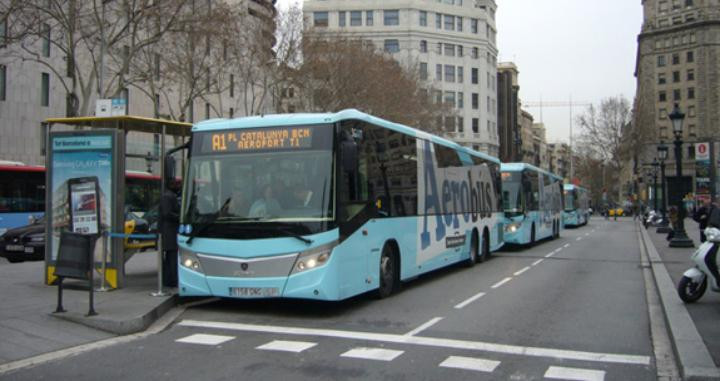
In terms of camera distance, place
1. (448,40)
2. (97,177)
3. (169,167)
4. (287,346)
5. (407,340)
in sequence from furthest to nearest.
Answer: (448,40) < (97,177) < (169,167) < (407,340) < (287,346)

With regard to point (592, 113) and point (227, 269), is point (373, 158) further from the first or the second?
point (592, 113)

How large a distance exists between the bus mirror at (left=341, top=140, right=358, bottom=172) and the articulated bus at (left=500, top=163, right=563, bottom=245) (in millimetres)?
14172

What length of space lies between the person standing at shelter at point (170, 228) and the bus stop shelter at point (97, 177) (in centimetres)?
21

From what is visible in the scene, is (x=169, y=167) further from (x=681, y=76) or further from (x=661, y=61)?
(x=661, y=61)

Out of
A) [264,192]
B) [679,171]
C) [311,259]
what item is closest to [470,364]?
[311,259]

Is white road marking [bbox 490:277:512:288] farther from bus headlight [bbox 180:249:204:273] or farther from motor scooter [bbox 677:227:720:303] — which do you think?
bus headlight [bbox 180:249:204:273]

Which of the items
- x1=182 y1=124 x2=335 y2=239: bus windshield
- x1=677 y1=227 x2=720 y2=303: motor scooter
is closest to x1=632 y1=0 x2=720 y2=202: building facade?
x1=677 y1=227 x2=720 y2=303: motor scooter

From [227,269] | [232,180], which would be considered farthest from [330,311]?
[232,180]

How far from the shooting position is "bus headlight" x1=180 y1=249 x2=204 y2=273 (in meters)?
9.51

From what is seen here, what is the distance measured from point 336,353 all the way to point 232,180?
3.39 m

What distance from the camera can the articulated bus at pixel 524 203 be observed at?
22.2m

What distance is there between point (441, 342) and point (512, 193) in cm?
1524

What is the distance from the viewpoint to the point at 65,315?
344 inches

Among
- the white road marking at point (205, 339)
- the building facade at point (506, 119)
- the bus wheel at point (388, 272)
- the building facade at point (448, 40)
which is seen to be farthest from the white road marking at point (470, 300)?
the building facade at point (506, 119)
